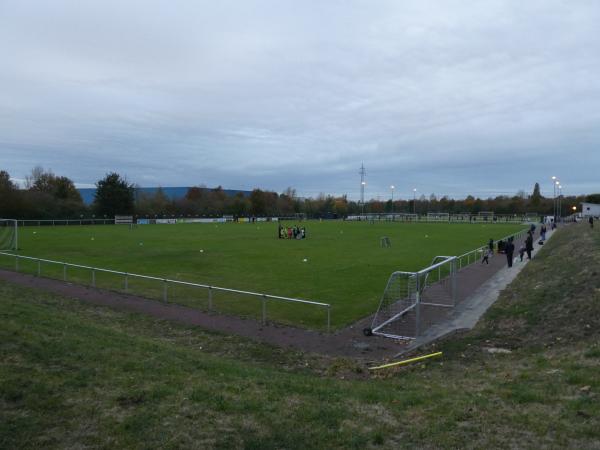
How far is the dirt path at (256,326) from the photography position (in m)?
12.0

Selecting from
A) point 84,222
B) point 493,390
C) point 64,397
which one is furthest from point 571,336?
point 84,222

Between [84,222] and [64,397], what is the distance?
81.2 metres

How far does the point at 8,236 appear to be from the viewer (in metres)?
39.5

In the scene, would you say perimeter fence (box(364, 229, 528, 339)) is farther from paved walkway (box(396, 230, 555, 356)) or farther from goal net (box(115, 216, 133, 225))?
goal net (box(115, 216, 133, 225))

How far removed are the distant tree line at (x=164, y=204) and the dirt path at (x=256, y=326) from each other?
214 ft

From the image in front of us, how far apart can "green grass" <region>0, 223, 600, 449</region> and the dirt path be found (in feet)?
3.20

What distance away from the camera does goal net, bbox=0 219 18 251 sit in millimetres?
35219

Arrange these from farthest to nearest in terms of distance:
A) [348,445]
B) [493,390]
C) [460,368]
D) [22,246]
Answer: [22,246] → [460,368] → [493,390] → [348,445]

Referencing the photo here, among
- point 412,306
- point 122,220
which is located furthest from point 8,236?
point 122,220

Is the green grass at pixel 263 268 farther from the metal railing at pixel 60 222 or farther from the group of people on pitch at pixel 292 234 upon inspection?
the metal railing at pixel 60 222

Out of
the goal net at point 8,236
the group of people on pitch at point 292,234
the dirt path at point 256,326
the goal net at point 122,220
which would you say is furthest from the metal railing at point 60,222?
the dirt path at point 256,326

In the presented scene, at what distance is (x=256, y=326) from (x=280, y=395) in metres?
6.88

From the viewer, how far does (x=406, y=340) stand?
12688 mm

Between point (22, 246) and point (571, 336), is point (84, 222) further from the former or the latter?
point (571, 336)
